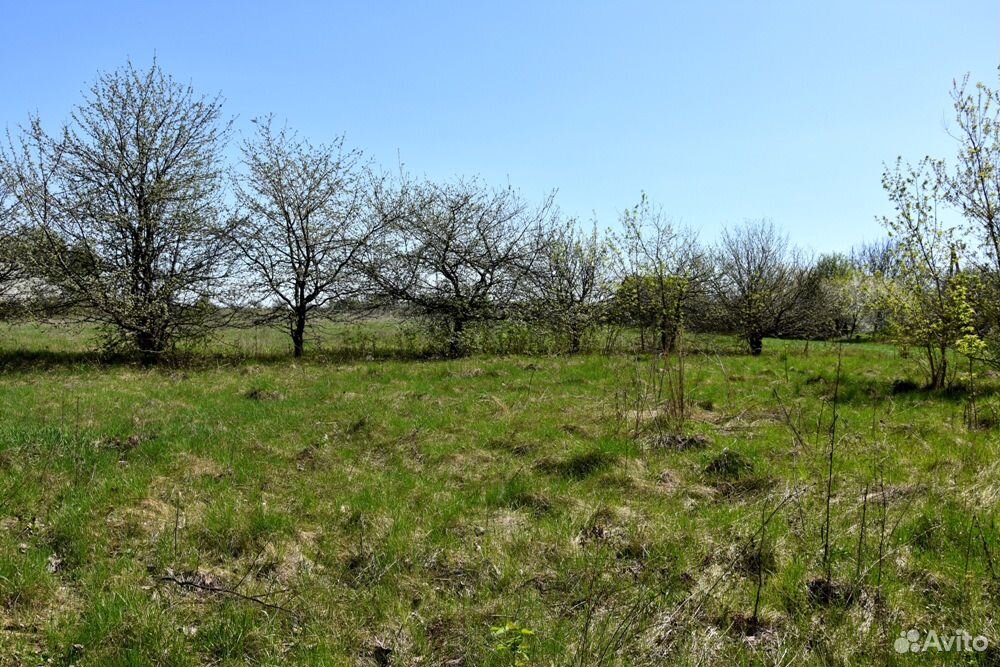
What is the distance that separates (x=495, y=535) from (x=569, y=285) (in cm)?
1708

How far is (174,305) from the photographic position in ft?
51.6

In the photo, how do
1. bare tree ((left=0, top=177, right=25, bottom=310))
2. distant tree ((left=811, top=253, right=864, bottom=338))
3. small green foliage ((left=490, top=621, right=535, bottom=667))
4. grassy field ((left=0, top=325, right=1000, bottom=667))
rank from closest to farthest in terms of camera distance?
small green foliage ((left=490, top=621, right=535, bottom=667)) < grassy field ((left=0, top=325, right=1000, bottom=667)) < bare tree ((left=0, top=177, right=25, bottom=310)) < distant tree ((left=811, top=253, right=864, bottom=338))

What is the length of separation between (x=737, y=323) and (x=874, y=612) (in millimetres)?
22321

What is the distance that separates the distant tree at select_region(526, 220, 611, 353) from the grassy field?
36.1ft

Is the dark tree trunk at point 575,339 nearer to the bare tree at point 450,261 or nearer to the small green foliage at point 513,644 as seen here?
the bare tree at point 450,261

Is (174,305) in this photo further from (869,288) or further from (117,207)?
(869,288)

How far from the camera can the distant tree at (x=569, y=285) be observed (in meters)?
19.5

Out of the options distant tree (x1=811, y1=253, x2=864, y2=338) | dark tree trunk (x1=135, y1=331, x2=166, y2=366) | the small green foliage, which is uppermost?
distant tree (x1=811, y1=253, x2=864, y2=338)

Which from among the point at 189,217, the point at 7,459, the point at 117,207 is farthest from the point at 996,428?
the point at 117,207

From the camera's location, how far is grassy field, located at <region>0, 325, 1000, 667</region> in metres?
3.10

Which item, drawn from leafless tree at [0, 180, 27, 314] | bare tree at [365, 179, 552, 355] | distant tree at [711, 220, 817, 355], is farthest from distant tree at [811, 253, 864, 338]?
leafless tree at [0, 180, 27, 314]

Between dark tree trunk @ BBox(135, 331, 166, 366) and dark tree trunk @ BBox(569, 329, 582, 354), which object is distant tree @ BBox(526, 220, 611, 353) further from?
dark tree trunk @ BBox(135, 331, 166, 366)

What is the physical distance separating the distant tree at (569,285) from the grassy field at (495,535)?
11.0 meters

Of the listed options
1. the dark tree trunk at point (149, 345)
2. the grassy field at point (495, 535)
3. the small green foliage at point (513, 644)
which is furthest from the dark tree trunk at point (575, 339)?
the small green foliage at point (513, 644)
